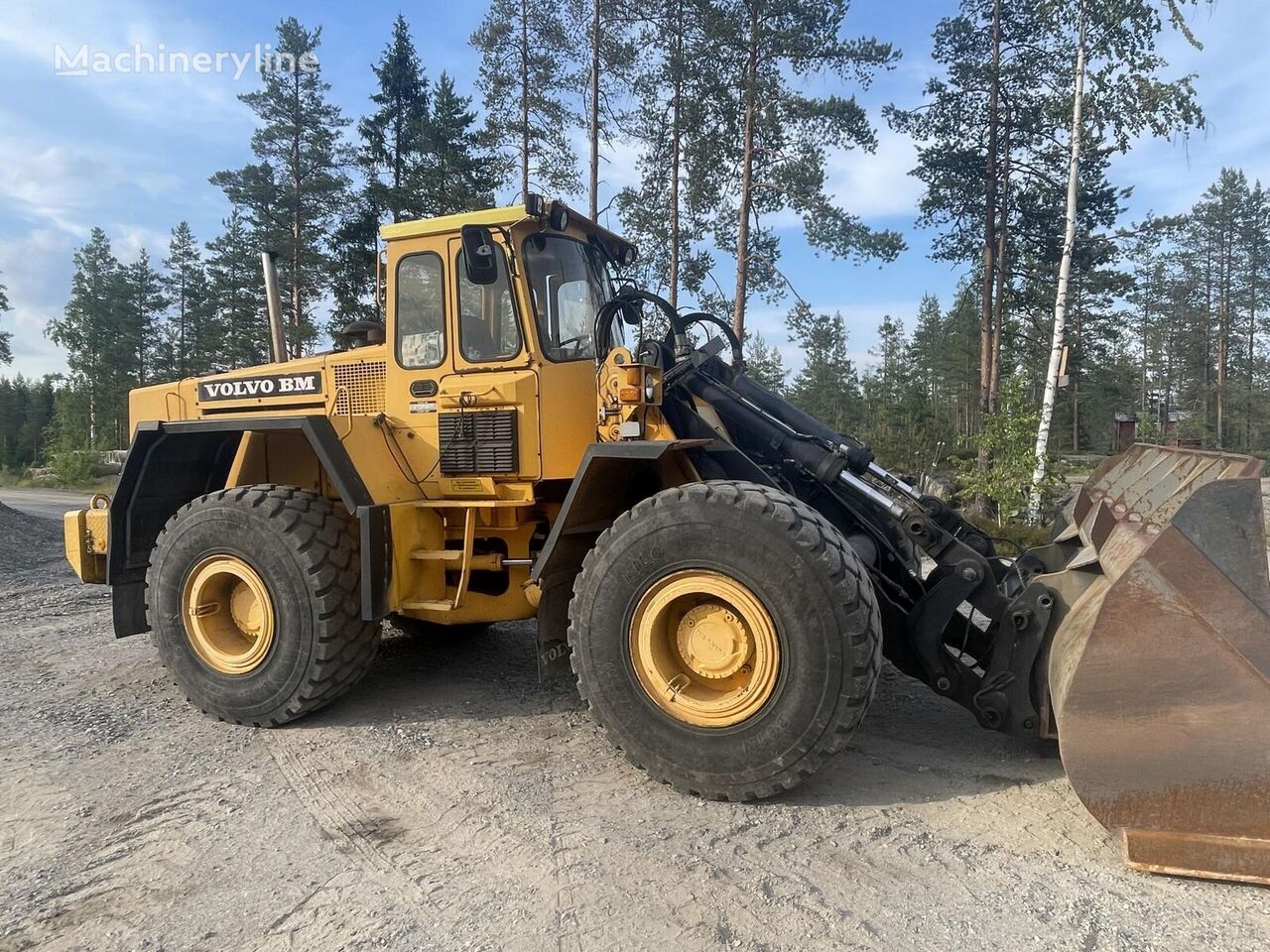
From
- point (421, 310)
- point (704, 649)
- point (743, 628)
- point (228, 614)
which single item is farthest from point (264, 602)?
point (743, 628)

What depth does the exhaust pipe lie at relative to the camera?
17.9 feet

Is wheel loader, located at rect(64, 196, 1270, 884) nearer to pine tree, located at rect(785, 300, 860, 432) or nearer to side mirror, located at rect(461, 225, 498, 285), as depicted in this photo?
side mirror, located at rect(461, 225, 498, 285)

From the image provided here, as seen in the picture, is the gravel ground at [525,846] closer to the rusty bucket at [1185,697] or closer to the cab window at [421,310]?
the rusty bucket at [1185,697]

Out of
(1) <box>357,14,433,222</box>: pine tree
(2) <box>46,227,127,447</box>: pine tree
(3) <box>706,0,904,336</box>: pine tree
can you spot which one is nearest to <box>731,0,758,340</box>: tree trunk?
(3) <box>706,0,904,336</box>: pine tree

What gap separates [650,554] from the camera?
3.65 meters

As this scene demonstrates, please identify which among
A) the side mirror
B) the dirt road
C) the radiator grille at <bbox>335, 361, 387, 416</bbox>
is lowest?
the dirt road

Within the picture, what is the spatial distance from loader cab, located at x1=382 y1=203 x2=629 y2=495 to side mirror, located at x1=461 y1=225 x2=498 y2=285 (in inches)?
0.5

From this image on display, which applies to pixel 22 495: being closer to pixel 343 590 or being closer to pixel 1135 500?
pixel 343 590

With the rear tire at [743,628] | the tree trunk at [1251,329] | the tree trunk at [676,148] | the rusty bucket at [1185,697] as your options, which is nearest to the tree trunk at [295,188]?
the tree trunk at [676,148]

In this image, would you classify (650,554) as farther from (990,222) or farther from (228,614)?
(990,222)

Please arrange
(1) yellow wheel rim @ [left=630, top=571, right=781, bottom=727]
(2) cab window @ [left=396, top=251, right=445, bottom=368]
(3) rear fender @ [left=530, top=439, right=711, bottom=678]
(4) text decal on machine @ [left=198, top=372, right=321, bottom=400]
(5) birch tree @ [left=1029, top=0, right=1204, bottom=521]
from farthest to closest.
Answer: (5) birch tree @ [left=1029, top=0, right=1204, bottom=521] → (4) text decal on machine @ [left=198, top=372, right=321, bottom=400] → (2) cab window @ [left=396, top=251, right=445, bottom=368] → (3) rear fender @ [left=530, top=439, right=711, bottom=678] → (1) yellow wheel rim @ [left=630, top=571, right=781, bottom=727]

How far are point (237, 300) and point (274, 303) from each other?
98.4ft

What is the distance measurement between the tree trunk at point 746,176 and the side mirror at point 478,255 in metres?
12.0

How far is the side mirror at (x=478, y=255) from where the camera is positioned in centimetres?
417
